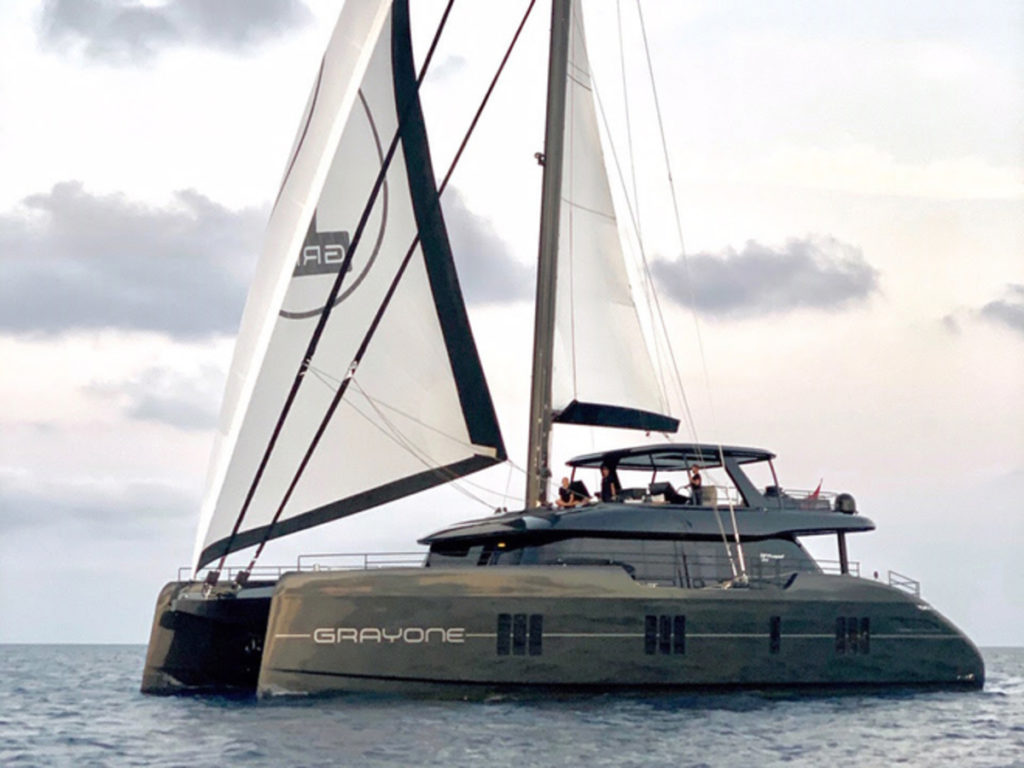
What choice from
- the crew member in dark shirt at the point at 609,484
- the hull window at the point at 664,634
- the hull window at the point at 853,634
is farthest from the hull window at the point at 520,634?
the hull window at the point at 853,634

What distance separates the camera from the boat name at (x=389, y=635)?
18000mm

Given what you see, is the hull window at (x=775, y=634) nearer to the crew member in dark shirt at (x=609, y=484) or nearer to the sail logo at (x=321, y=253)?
the crew member in dark shirt at (x=609, y=484)

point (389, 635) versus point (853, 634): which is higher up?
point (853, 634)

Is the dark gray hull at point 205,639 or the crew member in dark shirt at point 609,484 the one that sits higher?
the crew member in dark shirt at point 609,484

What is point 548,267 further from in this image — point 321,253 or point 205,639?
point 205,639

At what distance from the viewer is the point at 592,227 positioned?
22.9m

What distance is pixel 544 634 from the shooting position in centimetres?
1864

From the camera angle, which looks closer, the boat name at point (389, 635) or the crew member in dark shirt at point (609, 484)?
the boat name at point (389, 635)

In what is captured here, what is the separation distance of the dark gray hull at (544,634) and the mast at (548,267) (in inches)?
109

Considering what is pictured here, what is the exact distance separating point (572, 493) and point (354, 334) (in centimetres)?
390

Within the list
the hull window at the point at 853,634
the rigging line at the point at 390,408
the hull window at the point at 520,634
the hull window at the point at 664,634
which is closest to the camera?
the hull window at the point at 520,634

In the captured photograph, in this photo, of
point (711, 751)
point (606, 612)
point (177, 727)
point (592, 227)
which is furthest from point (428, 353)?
point (711, 751)

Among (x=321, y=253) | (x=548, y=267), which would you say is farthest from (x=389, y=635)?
(x=548, y=267)

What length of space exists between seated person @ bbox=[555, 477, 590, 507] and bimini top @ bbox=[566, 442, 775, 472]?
478mm
